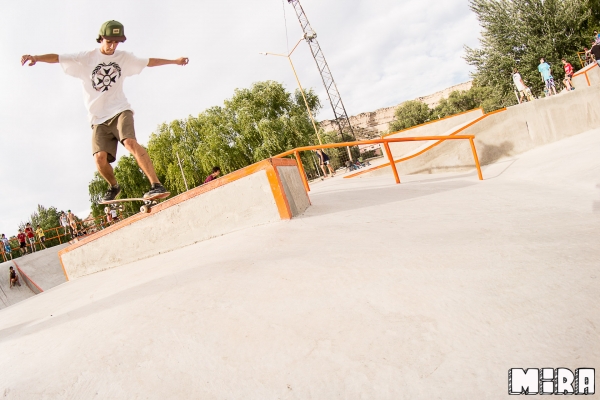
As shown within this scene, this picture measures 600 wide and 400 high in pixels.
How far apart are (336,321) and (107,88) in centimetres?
358

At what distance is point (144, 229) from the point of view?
4.76m

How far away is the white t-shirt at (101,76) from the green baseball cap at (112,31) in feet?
0.60

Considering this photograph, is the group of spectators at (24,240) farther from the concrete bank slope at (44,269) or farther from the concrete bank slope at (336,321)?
the concrete bank slope at (336,321)

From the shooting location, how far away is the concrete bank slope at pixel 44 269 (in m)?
14.9

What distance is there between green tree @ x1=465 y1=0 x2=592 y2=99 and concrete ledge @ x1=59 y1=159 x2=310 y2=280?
83.8 ft

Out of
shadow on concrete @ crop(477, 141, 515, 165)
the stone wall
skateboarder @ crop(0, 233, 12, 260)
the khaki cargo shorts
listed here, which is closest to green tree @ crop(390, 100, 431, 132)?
the stone wall

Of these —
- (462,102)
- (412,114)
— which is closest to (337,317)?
(412,114)

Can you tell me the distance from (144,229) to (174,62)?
2257mm

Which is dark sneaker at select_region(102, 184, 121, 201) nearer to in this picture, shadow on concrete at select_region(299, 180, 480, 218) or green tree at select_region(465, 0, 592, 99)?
shadow on concrete at select_region(299, 180, 480, 218)

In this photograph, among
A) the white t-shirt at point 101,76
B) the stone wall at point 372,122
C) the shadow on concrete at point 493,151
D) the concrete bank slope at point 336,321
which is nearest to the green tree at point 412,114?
the stone wall at point 372,122

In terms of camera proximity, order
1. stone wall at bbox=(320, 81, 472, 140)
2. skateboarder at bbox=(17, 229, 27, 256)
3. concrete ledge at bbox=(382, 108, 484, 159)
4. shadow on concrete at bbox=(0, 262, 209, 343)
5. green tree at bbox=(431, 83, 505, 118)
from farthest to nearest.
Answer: stone wall at bbox=(320, 81, 472, 140) → green tree at bbox=(431, 83, 505, 118) → skateboarder at bbox=(17, 229, 27, 256) → concrete ledge at bbox=(382, 108, 484, 159) → shadow on concrete at bbox=(0, 262, 209, 343)

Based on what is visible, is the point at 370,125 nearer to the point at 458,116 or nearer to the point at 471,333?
the point at 458,116

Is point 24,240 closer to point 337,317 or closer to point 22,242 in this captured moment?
point 22,242

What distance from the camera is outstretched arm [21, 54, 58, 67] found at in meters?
3.36
